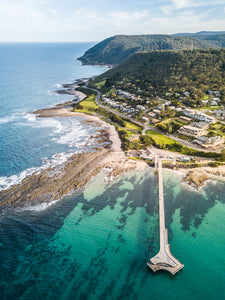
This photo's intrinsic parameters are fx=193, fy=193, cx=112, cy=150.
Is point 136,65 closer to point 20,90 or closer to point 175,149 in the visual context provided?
point 20,90

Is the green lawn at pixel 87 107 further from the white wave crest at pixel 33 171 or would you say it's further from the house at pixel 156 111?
the white wave crest at pixel 33 171

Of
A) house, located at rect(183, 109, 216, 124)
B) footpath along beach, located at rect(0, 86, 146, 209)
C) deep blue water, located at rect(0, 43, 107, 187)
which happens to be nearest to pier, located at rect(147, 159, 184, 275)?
footpath along beach, located at rect(0, 86, 146, 209)

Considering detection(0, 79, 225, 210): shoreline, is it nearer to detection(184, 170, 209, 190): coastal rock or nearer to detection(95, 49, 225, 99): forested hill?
detection(184, 170, 209, 190): coastal rock

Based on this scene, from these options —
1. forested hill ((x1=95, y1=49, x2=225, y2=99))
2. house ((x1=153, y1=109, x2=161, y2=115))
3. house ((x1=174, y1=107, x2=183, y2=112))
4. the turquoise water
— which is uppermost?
forested hill ((x1=95, y1=49, x2=225, y2=99))

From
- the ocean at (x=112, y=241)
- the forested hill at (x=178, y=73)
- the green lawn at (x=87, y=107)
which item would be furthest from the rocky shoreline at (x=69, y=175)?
the forested hill at (x=178, y=73)

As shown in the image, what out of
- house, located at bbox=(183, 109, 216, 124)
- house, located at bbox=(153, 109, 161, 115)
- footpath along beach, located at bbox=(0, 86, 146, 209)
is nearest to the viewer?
footpath along beach, located at bbox=(0, 86, 146, 209)

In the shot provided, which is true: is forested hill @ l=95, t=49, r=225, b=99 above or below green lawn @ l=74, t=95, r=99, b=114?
above
